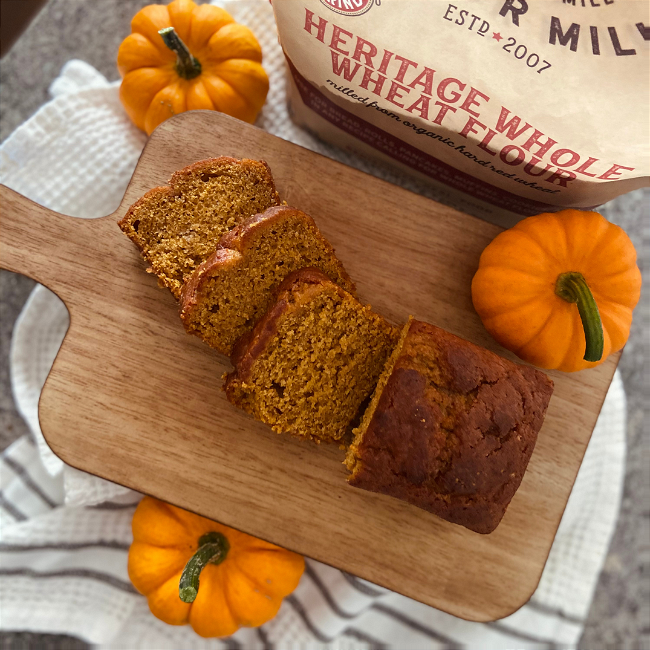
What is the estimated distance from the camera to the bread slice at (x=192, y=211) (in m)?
1.55

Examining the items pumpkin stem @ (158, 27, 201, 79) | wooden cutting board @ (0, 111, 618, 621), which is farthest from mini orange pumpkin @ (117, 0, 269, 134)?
wooden cutting board @ (0, 111, 618, 621)

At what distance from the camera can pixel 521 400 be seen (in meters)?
1.47

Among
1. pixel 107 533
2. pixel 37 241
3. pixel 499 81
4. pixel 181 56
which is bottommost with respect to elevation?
pixel 107 533

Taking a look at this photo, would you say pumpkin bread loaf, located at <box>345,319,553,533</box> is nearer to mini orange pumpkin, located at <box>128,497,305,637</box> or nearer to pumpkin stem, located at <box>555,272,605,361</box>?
pumpkin stem, located at <box>555,272,605,361</box>

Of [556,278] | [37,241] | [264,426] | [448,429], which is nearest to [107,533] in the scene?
[264,426]

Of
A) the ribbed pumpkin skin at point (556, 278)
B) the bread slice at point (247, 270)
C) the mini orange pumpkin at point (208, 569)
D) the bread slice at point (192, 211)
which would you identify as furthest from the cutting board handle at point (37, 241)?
the ribbed pumpkin skin at point (556, 278)

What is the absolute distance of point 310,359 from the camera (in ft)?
4.91

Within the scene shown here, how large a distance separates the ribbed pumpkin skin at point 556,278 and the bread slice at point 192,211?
75 centimetres

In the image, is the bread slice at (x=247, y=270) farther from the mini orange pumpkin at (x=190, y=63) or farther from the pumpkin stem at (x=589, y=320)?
the pumpkin stem at (x=589, y=320)

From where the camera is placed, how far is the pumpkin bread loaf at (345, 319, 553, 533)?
55.5 inches

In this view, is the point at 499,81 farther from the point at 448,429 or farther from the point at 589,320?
the point at 448,429

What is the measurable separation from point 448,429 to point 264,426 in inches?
21.9

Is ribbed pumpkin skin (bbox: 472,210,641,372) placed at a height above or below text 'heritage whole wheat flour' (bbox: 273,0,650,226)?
below

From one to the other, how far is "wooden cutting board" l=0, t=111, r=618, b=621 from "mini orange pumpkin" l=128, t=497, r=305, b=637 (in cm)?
16
